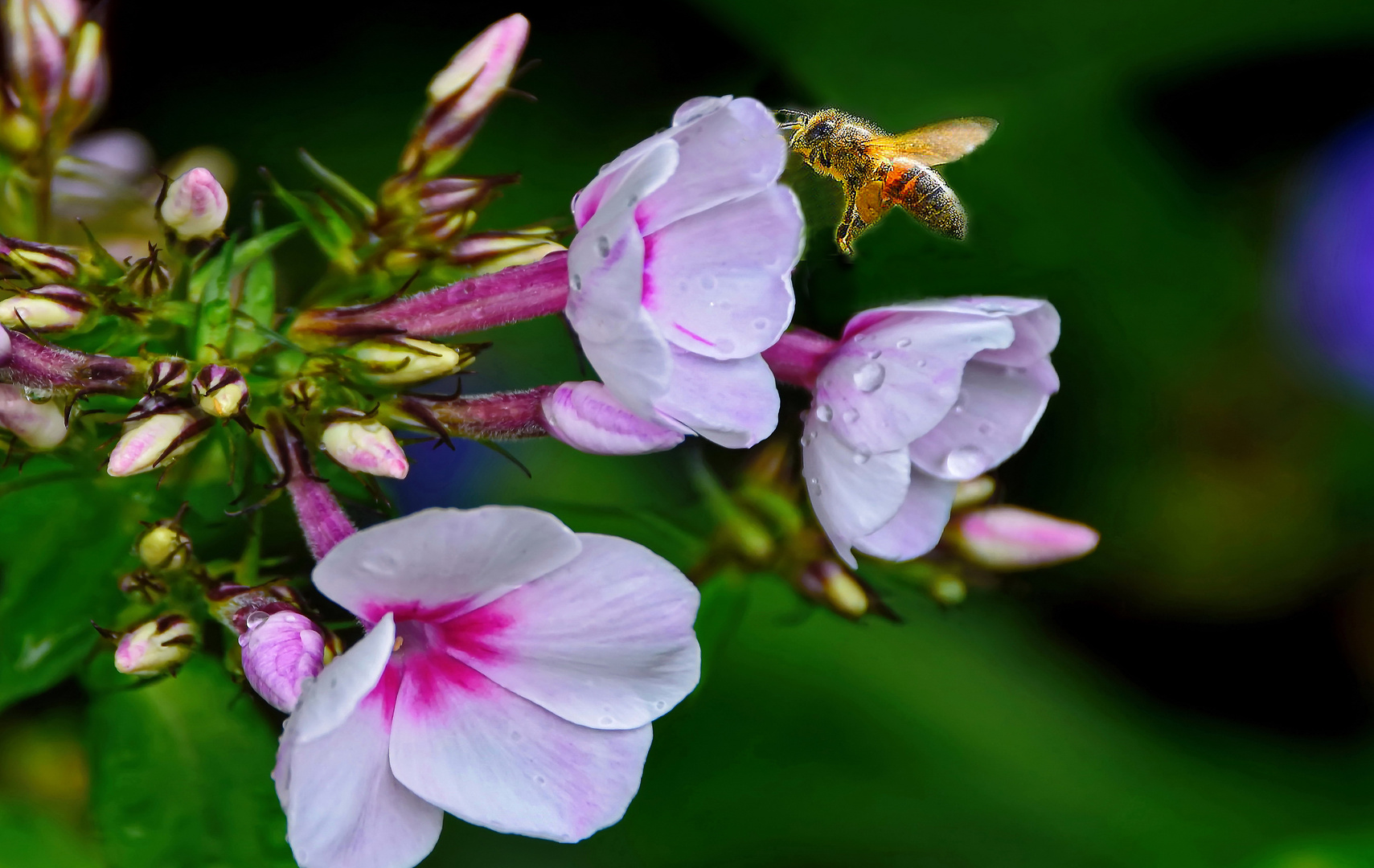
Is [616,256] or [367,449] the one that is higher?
[616,256]

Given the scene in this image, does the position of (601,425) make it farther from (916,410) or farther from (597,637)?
(916,410)

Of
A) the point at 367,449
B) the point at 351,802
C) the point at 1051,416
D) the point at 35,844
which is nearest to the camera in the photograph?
Answer: the point at 351,802

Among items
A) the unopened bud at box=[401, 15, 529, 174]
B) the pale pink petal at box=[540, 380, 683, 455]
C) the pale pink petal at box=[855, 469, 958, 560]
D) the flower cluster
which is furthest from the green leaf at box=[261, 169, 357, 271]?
the pale pink petal at box=[855, 469, 958, 560]

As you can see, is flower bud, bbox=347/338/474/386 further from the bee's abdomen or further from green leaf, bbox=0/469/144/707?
the bee's abdomen

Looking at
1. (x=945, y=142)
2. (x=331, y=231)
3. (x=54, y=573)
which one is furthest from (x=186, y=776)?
(x=945, y=142)

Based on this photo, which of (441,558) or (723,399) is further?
(723,399)

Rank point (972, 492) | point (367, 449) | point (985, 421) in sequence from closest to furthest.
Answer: point (367, 449), point (985, 421), point (972, 492)

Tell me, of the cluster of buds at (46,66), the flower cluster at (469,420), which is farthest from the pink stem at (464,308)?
the cluster of buds at (46,66)
